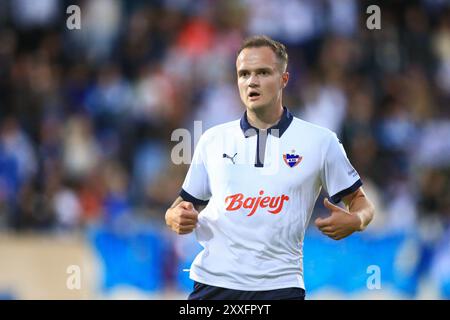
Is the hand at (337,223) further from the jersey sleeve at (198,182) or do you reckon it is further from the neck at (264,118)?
the jersey sleeve at (198,182)

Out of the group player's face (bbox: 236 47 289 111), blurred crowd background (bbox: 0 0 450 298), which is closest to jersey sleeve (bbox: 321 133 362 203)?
player's face (bbox: 236 47 289 111)

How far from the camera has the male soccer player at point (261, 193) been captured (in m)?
5.57

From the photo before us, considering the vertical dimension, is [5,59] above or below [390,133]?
above

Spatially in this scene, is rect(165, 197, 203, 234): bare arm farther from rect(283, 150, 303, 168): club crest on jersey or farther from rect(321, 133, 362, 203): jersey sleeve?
rect(321, 133, 362, 203): jersey sleeve

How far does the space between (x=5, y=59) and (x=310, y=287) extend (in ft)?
20.6

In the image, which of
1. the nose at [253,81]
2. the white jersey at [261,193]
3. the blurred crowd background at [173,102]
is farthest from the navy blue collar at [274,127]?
the blurred crowd background at [173,102]

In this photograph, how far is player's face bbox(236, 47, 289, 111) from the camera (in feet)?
18.8

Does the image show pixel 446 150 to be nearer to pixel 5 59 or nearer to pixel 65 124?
pixel 65 124

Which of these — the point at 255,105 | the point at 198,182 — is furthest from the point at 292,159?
the point at 198,182

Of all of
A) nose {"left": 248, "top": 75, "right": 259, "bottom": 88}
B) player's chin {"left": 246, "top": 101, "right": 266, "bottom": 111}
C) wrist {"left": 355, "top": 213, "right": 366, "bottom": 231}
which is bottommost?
wrist {"left": 355, "top": 213, "right": 366, "bottom": 231}

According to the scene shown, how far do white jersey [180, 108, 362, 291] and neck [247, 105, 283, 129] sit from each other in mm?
36

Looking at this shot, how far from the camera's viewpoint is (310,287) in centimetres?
1040

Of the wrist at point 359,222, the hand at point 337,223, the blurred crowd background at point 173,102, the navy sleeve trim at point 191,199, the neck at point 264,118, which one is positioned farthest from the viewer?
the blurred crowd background at point 173,102
